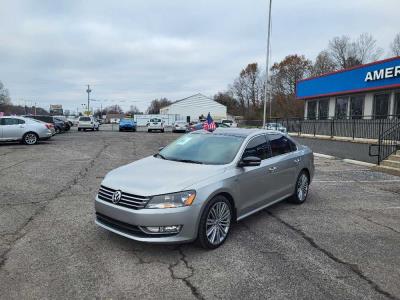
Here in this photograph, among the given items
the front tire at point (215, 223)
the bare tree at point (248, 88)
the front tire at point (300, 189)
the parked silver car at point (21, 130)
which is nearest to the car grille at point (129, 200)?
the front tire at point (215, 223)

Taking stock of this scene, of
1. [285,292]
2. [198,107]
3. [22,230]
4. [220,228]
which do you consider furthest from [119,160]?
[198,107]

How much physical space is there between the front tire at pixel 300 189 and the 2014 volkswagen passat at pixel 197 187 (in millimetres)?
479

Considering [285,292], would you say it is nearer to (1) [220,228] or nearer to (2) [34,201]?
(1) [220,228]

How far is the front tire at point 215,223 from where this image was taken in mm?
4383

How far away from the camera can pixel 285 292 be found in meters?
3.51

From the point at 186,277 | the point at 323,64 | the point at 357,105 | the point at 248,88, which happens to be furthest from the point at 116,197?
the point at 248,88

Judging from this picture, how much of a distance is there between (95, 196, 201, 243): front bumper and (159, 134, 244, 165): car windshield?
1179 millimetres

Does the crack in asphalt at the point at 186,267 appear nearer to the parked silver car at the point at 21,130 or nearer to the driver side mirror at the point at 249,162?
the driver side mirror at the point at 249,162

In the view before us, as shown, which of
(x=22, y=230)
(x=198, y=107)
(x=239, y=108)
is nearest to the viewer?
(x=22, y=230)

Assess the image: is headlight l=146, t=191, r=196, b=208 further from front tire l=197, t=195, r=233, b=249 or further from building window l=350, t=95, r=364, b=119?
building window l=350, t=95, r=364, b=119

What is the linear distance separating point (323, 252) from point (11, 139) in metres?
18.1

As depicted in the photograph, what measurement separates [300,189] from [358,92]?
14987 mm

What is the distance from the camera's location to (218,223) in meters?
4.68

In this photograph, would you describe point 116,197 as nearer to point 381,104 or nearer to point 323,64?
point 381,104
